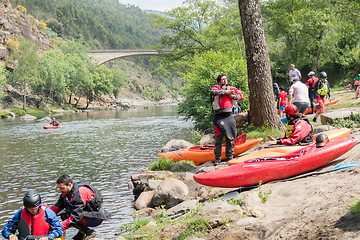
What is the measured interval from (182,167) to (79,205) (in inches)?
170

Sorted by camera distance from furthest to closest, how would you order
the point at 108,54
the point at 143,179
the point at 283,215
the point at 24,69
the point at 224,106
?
the point at 108,54
the point at 24,69
the point at 143,179
the point at 224,106
the point at 283,215

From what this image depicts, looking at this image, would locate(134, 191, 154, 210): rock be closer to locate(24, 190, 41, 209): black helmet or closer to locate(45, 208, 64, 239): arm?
locate(45, 208, 64, 239): arm

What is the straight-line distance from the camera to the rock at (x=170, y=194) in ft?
22.7

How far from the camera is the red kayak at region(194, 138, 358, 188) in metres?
5.85

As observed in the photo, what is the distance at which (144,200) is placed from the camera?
748 cm

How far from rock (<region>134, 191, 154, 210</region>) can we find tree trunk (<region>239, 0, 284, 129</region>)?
4051mm

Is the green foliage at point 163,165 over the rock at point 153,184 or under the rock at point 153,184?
over

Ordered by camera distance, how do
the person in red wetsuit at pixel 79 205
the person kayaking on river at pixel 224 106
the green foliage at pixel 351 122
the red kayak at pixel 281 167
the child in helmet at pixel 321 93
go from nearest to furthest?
Result: the person in red wetsuit at pixel 79 205 < the red kayak at pixel 281 167 < the person kayaking on river at pixel 224 106 < the green foliage at pixel 351 122 < the child in helmet at pixel 321 93

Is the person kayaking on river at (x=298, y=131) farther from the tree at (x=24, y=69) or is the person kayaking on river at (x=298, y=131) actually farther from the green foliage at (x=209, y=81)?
the tree at (x=24, y=69)

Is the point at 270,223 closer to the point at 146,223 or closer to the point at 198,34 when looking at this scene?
the point at 146,223

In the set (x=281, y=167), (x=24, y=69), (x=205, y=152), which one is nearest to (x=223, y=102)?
(x=205, y=152)

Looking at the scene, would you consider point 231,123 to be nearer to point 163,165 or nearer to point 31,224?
point 163,165

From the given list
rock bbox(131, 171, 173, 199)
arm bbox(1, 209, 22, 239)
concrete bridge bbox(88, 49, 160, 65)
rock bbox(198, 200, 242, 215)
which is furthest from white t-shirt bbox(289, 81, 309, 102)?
concrete bridge bbox(88, 49, 160, 65)

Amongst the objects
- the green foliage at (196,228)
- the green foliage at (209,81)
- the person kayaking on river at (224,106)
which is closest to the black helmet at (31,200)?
the green foliage at (196,228)
